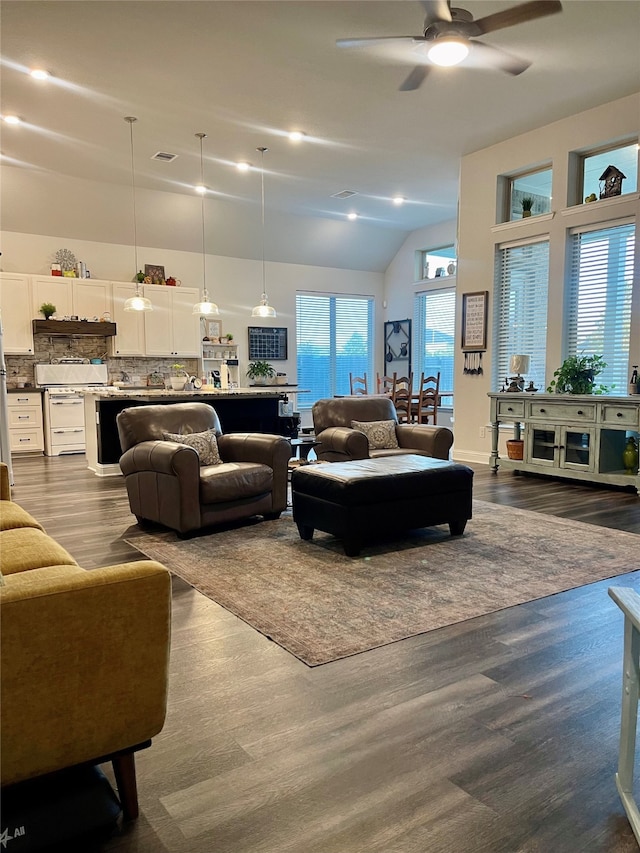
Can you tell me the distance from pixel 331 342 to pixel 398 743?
10135 millimetres

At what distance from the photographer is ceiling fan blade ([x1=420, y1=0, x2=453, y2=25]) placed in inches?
140

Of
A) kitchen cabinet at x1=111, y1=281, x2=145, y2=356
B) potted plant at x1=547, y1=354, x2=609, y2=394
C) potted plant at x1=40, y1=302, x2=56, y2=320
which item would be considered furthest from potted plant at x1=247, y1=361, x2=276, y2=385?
potted plant at x1=547, y1=354, x2=609, y2=394

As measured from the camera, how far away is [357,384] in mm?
11914

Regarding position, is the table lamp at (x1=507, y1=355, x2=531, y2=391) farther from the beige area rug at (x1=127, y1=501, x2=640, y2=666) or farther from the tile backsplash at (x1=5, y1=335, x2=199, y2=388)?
the tile backsplash at (x1=5, y1=335, x2=199, y2=388)

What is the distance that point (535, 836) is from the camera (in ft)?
4.73

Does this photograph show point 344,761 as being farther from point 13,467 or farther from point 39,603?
point 13,467

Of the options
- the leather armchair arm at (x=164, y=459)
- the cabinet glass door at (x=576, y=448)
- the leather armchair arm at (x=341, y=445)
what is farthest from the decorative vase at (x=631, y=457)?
the leather armchair arm at (x=164, y=459)

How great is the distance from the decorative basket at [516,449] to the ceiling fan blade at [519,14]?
3.98m

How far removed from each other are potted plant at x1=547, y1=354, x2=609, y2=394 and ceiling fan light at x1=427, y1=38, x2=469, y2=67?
3.21 meters

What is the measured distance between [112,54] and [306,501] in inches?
151

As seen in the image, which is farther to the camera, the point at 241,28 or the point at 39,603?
the point at 241,28

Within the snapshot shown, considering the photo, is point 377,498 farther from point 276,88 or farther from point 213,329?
point 213,329

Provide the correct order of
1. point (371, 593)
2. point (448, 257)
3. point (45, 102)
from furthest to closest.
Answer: point (448, 257), point (45, 102), point (371, 593)

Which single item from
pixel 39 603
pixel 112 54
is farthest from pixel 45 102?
pixel 39 603
